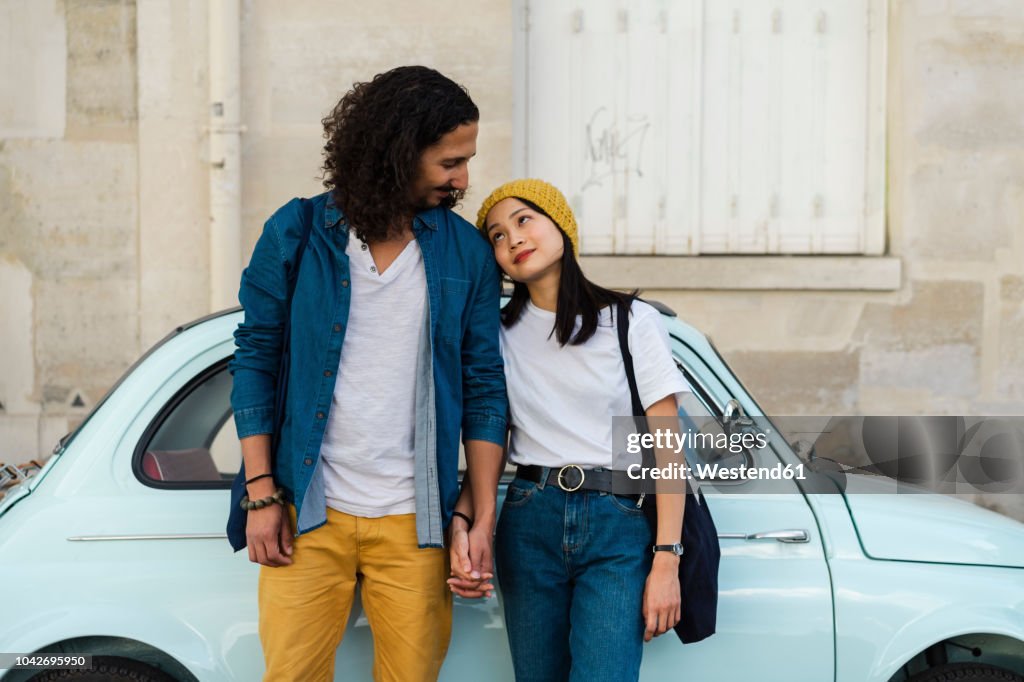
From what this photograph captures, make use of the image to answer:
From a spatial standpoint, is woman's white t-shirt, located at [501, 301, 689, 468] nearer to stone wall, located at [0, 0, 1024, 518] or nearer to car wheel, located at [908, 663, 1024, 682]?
car wheel, located at [908, 663, 1024, 682]

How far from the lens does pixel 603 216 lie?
6770mm

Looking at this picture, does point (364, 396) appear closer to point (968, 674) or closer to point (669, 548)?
point (669, 548)

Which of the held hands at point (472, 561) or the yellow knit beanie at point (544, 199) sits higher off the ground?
the yellow knit beanie at point (544, 199)

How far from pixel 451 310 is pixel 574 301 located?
0.29 metres

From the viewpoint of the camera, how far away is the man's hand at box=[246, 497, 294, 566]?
2.36m

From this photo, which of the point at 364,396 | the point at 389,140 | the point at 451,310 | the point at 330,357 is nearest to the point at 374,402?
the point at 364,396

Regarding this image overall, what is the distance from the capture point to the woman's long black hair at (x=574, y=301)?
2492mm

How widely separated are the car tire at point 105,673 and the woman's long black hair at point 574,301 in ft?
4.40

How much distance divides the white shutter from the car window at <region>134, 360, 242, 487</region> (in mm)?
3647

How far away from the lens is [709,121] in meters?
6.77

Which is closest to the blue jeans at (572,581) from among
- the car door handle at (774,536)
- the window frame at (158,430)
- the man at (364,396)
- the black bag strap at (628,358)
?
the man at (364,396)

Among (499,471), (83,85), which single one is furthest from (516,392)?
(83,85)

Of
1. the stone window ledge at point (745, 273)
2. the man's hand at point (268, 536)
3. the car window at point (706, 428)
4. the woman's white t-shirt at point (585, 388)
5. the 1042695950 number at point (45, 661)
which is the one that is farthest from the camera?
the stone window ledge at point (745, 273)

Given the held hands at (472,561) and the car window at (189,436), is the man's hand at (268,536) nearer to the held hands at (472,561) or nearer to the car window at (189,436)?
the held hands at (472,561)
